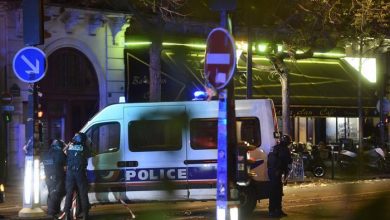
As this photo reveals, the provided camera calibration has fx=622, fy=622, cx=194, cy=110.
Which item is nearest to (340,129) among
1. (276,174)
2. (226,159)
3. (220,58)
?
(276,174)

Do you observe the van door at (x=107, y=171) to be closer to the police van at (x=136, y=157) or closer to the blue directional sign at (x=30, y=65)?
the police van at (x=136, y=157)

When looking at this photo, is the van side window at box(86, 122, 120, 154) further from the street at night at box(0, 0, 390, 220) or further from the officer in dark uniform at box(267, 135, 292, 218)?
the officer in dark uniform at box(267, 135, 292, 218)

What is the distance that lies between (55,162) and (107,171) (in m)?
1.05

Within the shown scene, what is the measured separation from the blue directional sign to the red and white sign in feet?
25.2

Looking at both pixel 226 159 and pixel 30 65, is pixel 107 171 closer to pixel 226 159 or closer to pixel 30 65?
pixel 30 65

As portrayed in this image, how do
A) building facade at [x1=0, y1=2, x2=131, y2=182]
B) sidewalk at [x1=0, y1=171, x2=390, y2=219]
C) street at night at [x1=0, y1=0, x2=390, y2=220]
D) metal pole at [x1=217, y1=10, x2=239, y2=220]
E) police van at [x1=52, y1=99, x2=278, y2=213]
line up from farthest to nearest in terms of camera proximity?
building facade at [x1=0, y1=2, x2=131, y2=182] → sidewalk at [x1=0, y1=171, x2=390, y2=219] → police van at [x1=52, y1=99, x2=278, y2=213] → metal pole at [x1=217, y1=10, x2=239, y2=220] → street at night at [x1=0, y1=0, x2=390, y2=220]

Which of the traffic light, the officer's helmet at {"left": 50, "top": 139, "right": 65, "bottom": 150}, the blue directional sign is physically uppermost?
the blue directional sign

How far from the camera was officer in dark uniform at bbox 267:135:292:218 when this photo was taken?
12391mm

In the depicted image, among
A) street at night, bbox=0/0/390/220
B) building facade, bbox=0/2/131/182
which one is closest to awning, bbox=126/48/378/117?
street at night, bbox=0/0/390/220

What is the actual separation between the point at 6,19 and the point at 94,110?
178 inches

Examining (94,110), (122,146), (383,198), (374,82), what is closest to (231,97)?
(383,198)

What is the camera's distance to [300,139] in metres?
28.8

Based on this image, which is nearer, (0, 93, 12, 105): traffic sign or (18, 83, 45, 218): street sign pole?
(18, 83, 45, 218): street sign pole

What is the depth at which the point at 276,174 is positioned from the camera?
12508 mm
